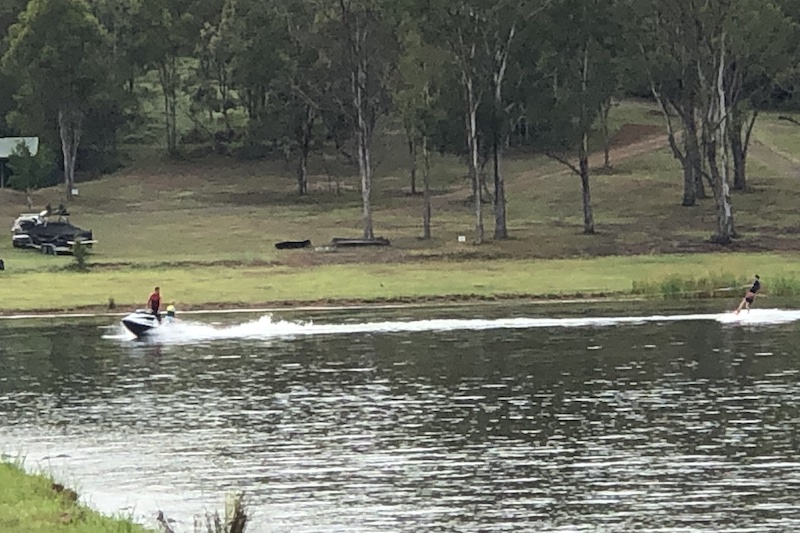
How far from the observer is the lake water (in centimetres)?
2034

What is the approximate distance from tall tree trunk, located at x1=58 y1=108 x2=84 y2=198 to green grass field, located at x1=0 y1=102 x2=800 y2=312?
175 centimetres

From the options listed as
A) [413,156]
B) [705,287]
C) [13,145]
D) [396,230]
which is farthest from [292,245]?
[13,145]

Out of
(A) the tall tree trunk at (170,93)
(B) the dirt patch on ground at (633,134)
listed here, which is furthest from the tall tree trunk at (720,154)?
(A) the tall tree trunk at (170,93)

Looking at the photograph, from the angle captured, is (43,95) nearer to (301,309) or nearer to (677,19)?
(677,19)

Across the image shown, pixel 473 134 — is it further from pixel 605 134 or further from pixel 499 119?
pixel 605 134

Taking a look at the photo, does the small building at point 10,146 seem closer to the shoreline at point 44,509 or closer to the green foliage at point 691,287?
the green foliage at point 691,287

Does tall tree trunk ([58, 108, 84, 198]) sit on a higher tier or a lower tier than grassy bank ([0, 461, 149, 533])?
higher

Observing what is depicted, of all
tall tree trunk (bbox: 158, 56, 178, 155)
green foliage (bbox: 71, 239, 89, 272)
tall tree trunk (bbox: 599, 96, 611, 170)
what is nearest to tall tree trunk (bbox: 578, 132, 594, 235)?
tall tree trunk (bbox: 599, 96, 611, 170)

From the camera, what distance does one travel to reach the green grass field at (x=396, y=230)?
6022 centimetres

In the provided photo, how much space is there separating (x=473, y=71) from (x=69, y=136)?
4006 cm

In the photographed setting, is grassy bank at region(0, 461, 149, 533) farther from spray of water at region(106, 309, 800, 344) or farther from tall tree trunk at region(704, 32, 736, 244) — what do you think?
tall tree trunk at region(704, 32, 736, 244)

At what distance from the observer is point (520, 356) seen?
3809 centimetres

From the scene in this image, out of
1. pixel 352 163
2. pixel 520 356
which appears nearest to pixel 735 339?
pixel 520 356

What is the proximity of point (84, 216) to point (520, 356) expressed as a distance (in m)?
60.7
